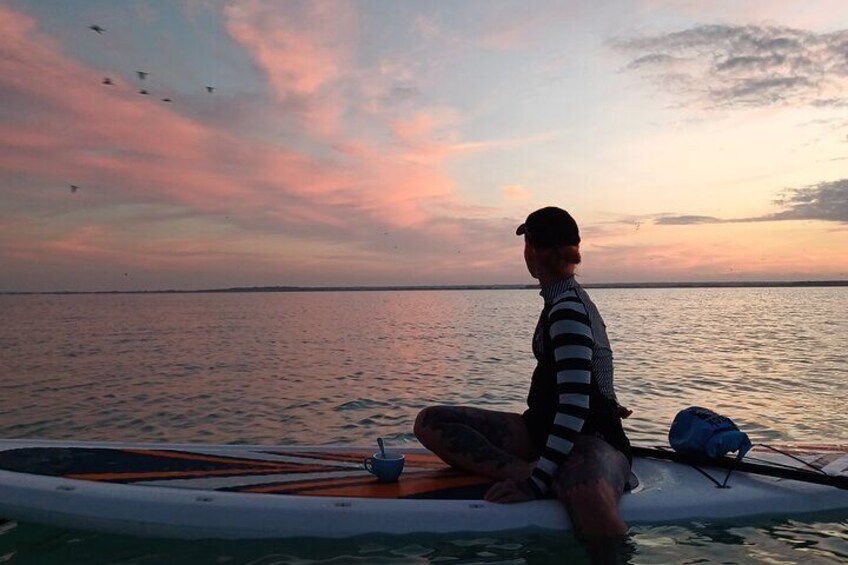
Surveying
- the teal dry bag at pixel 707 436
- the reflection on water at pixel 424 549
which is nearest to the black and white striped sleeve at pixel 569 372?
the reflection on water at pixel 424 549

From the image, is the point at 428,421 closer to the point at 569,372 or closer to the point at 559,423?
the point at 559,423

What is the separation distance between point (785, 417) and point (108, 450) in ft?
34.6

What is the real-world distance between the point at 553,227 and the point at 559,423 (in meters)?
1.31

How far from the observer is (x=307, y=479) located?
17.0ft

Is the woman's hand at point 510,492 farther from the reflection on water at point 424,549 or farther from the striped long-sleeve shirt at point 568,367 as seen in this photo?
the reflection on water at point 424,549

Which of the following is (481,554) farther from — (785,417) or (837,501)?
(785,417)

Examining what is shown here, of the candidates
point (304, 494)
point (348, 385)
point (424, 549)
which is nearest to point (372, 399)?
point (348, 385)

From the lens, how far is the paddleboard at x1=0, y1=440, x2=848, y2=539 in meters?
4.43

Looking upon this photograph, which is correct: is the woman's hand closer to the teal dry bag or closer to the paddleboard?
the paddleboard

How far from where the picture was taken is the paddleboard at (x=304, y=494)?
4.43m

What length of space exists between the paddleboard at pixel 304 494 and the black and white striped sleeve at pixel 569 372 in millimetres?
563

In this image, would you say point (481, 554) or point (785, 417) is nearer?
point (481, 554)

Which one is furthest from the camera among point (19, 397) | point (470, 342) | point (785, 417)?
point (470, 342)

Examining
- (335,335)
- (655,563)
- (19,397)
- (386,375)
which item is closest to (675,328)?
(335,335)
